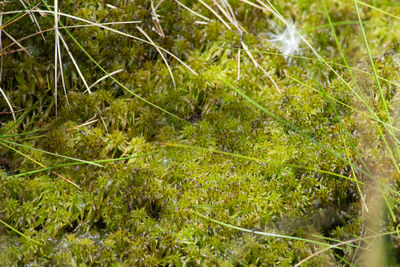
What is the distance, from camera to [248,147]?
7.52 feet

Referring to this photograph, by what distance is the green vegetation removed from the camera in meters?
1.94

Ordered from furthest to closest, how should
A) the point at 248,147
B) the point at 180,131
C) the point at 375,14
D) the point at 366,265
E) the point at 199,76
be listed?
the point at 375,14, the point at 199,76, the point at 180,131, the point at 248,147, the point at 366,265

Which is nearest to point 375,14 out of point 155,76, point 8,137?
point 155,76

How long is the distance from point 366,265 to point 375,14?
6.99 feet

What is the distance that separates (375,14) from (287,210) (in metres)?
1.92

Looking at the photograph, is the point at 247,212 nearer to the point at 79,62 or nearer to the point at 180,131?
the point at 180,131

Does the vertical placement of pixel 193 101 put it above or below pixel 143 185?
above

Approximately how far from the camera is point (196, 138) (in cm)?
238

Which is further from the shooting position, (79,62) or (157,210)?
(79,62)

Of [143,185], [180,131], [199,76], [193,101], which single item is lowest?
[143,185]

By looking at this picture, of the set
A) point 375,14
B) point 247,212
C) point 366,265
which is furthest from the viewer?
point 375,14

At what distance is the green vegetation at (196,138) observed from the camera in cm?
194

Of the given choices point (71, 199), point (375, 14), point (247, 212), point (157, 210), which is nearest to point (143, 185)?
point (157, 210)

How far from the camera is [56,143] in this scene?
2324 millimetres
